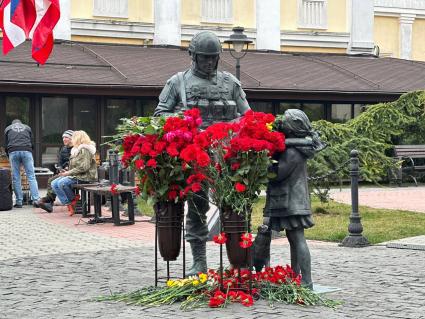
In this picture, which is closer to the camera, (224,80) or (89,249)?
(224,80)

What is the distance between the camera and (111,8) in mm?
30547

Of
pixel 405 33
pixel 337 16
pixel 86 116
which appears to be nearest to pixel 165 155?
pixel 86 116

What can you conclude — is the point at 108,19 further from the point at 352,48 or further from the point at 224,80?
the point at 224,80

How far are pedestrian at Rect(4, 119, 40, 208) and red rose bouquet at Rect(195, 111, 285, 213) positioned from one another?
1229 cm

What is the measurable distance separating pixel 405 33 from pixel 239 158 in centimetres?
3046

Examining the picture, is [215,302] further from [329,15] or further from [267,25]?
[329,15]

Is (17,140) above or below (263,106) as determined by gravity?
below

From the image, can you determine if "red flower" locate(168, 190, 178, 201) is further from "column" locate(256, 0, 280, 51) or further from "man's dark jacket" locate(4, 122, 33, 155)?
"column" locate(256, 0, 280, 51)

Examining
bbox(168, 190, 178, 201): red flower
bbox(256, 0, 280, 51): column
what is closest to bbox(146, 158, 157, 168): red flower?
bbox(168, 190, 178, 201): red flower

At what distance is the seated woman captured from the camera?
1747 centimetres

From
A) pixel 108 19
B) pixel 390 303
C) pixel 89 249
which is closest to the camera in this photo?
pixel 390 303

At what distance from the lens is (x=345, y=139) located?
21344 millimetres

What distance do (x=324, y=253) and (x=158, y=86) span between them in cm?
1489

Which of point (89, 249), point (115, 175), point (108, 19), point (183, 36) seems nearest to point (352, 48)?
point (183, 36)
